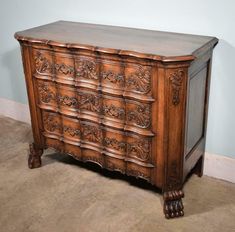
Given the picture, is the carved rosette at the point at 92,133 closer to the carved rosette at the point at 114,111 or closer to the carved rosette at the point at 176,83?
the carved rosette at the point at 114,111

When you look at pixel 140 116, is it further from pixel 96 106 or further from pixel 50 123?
pixel 50 123

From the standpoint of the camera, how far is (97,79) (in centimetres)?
177

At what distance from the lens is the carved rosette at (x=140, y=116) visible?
1.68m

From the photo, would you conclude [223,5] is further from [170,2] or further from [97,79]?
[97,79]

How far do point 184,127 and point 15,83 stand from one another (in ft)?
5.23

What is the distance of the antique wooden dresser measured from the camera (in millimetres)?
1604

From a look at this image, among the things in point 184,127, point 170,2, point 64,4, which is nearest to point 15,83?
point 64,4

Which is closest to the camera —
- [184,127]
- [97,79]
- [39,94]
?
[184,127]

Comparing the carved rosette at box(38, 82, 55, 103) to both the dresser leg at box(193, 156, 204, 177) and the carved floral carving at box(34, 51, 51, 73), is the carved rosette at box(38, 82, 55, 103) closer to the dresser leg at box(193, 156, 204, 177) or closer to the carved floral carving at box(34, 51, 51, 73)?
the carved floral carving at box(34, 51, 51, 73)

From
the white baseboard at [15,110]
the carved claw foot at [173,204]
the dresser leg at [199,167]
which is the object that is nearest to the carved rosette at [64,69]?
the carved claw foot at [173,204]

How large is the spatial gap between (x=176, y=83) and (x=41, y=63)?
2.47 ft

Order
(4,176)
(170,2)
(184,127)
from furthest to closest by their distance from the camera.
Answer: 1. (4,176)
2. (170,2)
3. (184,127)

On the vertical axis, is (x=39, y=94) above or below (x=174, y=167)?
above

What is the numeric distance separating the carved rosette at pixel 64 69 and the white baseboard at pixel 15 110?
3.36ft
